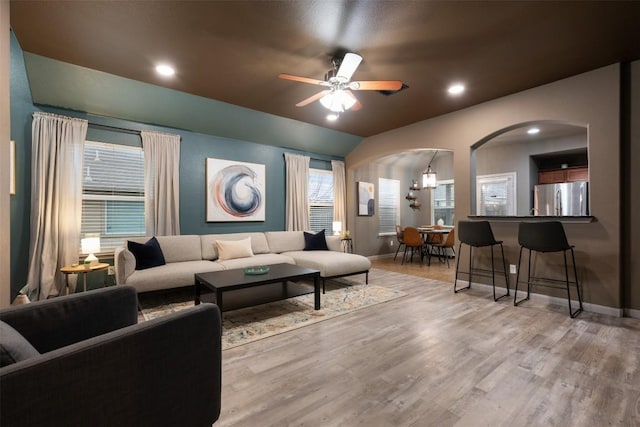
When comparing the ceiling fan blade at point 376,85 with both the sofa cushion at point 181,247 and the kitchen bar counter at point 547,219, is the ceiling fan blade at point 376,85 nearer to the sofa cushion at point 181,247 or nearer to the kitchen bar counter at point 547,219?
the kitchen bar counter at point 547,219

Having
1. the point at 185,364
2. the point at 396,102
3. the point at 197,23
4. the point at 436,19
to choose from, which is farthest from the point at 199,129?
the point at 185,364

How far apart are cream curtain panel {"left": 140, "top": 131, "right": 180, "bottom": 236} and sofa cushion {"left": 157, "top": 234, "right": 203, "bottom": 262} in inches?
10.3

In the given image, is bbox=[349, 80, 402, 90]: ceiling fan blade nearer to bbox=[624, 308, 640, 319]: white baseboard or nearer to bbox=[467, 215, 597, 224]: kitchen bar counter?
bbox=[467, 215, 597, 224]: kitchen bar counter

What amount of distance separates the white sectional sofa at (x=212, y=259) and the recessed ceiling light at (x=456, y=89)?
8.44 feet

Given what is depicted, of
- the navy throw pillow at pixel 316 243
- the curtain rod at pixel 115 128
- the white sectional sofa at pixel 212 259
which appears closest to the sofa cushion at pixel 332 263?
the white sectional sofa at pixel 212 259

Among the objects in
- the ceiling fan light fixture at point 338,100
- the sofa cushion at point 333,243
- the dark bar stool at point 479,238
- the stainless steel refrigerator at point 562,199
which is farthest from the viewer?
the stainless steel refrigerator at point 562,199

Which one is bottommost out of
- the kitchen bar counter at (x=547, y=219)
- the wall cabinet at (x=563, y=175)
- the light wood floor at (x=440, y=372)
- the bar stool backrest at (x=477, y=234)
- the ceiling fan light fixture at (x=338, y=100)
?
the light wood floor at (x=440, y=372)

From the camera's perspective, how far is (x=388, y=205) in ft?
24.3

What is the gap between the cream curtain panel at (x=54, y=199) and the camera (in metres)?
3.37

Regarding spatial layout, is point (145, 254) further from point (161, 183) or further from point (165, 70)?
point (165, 70)

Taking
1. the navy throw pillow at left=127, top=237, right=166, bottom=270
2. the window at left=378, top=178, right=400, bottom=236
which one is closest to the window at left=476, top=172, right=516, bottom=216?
the window at left=378, top=178, right=400, bottom=236

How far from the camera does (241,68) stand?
121 inches

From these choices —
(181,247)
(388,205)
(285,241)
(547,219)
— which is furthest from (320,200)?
(547,219)

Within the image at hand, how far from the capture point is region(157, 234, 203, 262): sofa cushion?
3.93 m
